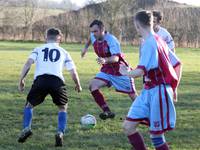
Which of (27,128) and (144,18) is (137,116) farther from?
(27,128)

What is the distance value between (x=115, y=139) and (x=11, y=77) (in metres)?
9.91

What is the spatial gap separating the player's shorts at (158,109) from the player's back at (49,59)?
1882 mm

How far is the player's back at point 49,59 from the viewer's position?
7.44 metres

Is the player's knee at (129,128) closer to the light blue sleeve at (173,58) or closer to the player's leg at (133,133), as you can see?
the player's leg at (133,133)

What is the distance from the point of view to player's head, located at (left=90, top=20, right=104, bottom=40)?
920 centimetres

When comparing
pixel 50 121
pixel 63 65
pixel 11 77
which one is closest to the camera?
pixel 63 65

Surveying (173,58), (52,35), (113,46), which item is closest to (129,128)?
(173,58)

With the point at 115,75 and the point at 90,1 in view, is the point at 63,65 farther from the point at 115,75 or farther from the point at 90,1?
the point at 90,1

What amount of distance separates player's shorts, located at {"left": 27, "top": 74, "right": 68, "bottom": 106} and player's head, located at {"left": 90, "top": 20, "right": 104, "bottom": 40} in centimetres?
199

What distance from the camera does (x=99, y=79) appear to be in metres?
9.80

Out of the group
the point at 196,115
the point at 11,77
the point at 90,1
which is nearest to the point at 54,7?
the point at 90,1

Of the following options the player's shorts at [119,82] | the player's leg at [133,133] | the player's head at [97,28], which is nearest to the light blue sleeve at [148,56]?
the player's leg at [133,133]

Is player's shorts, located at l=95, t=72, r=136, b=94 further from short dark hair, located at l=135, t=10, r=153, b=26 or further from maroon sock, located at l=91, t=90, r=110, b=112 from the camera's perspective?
short dark hair, located at l=135, t=10, r=153, b=26

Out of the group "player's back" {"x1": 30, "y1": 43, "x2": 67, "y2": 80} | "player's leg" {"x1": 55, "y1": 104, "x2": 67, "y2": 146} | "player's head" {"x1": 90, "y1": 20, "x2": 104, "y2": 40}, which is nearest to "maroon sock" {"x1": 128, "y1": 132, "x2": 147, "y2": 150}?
"player's leg" {"x1": 55, "y1": 104, "x2": 67, "y2": 146}
